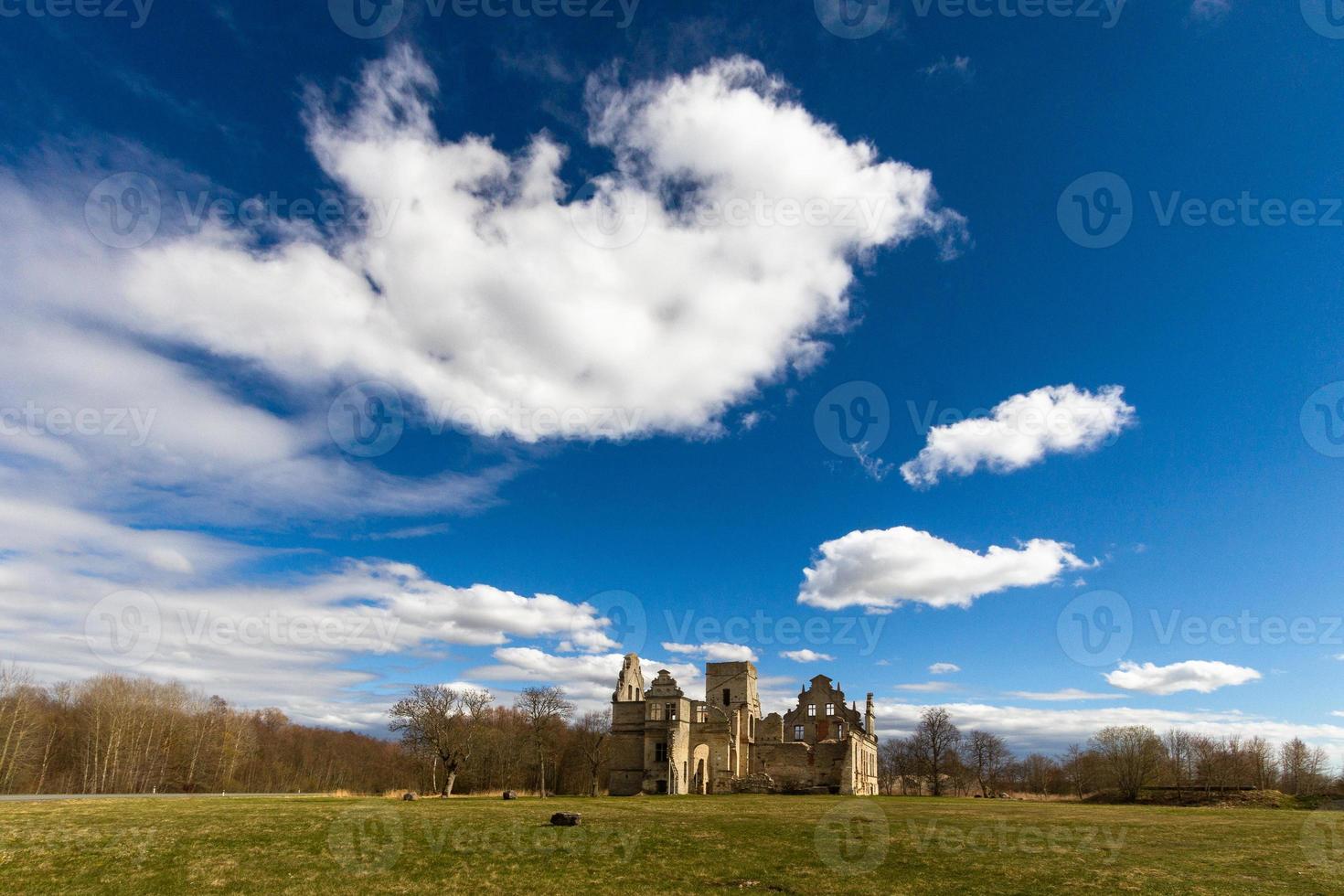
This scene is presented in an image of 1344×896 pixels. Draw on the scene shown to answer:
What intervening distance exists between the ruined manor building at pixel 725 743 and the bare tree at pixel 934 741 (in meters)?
7.85

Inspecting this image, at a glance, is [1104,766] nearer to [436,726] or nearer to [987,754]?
[987,754]

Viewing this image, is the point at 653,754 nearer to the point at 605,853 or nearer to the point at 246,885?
the point at 605,853

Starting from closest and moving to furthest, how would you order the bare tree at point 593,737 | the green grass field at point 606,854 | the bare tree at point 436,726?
the green grass field at point 606,854 < the bare tree at point 436,726 < the bare tree at point 593,737

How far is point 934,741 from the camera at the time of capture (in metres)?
81.5

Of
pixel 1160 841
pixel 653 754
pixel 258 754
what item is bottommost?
pixel 258 754

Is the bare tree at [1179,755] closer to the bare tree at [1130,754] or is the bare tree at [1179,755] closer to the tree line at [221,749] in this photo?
the bare tree at [1130,754]

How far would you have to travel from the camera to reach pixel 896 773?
113 meters

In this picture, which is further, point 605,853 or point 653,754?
point 653,754

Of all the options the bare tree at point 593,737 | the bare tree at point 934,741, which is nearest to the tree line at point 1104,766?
the bare tree at point 934,741

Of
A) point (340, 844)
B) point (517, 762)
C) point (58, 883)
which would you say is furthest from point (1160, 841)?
point (517, 762)

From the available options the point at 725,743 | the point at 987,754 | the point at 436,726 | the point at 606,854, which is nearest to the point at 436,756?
the point at 436,726

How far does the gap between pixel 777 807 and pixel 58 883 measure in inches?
1483

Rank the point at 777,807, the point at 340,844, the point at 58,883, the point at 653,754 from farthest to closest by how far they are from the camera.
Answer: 1. the point at 653,754
2. the point at 777,807
3. the point at 340,844
4. the point at 58,883

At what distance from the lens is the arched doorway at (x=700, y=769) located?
71562 millimetres
